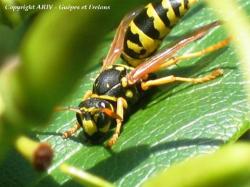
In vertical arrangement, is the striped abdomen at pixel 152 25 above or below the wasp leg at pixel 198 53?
above

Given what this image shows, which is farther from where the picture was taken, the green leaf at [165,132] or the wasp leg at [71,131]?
the wasp leg at [71,131]

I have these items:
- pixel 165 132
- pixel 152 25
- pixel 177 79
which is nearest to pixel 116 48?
pixel 152 25

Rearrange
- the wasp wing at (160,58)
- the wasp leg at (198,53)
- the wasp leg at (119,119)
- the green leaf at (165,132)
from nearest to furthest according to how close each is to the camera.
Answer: the green leaf at (165,132), the wasp leg at (119,119), the wasp leg at (198,53), the wasp wing at (160,58)

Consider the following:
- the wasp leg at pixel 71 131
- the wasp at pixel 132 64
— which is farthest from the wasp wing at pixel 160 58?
the wasp leg at pixel 71 131

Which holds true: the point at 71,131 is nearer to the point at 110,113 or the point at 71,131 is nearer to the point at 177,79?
the point at 110,113

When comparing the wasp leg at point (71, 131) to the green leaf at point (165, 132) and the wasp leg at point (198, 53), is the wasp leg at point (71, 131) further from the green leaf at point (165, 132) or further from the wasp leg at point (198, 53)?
the wasp leg at point (198, 53)

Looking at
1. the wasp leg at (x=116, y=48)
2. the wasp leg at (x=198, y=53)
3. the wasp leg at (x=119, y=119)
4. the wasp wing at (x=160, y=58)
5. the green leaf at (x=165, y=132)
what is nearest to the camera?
the green leaf at (x=165, y=132)
